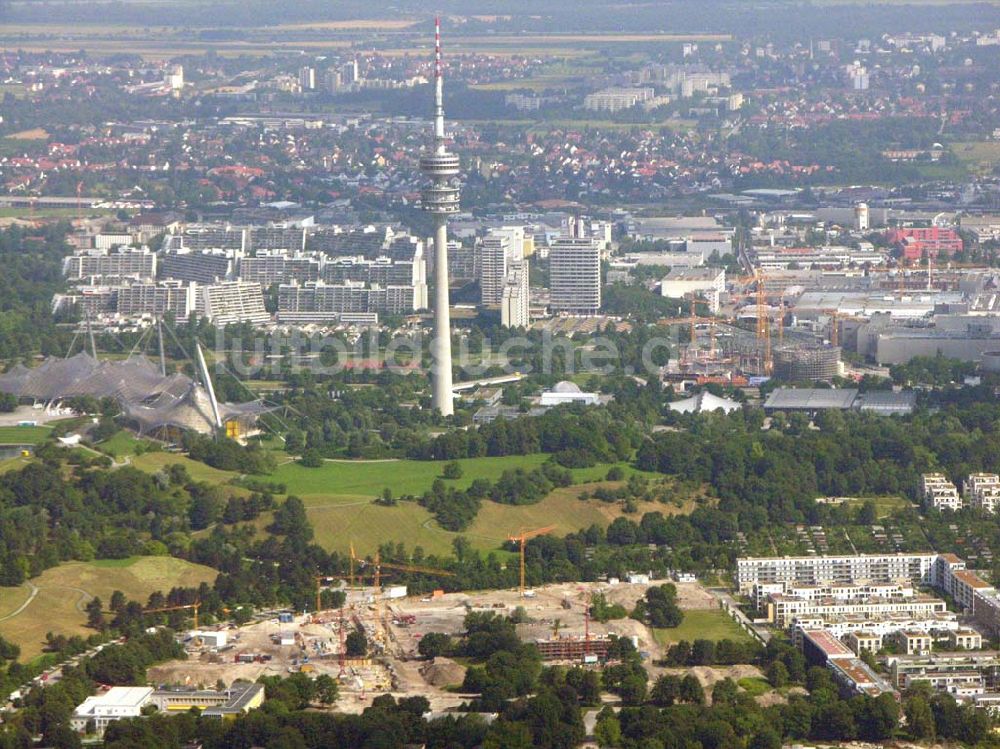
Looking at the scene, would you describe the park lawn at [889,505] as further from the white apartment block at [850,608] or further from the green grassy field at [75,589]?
the green grassy field at [75,589]

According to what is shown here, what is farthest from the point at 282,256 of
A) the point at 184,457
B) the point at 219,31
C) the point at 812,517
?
the point at 219,31

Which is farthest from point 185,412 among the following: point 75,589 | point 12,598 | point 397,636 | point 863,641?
point 863,641

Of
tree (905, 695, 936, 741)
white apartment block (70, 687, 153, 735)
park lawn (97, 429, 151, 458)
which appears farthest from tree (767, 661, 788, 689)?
park lawn (97, 429, 151, 458)

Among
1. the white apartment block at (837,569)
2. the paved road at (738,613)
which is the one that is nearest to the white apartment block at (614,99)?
the white apartment block at (837,569)

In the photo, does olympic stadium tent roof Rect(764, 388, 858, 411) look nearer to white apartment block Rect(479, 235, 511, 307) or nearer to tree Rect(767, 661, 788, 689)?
white apartment block Rect(479, 235, 511, 307)

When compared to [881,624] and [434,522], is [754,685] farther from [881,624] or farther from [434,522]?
[434,522]
